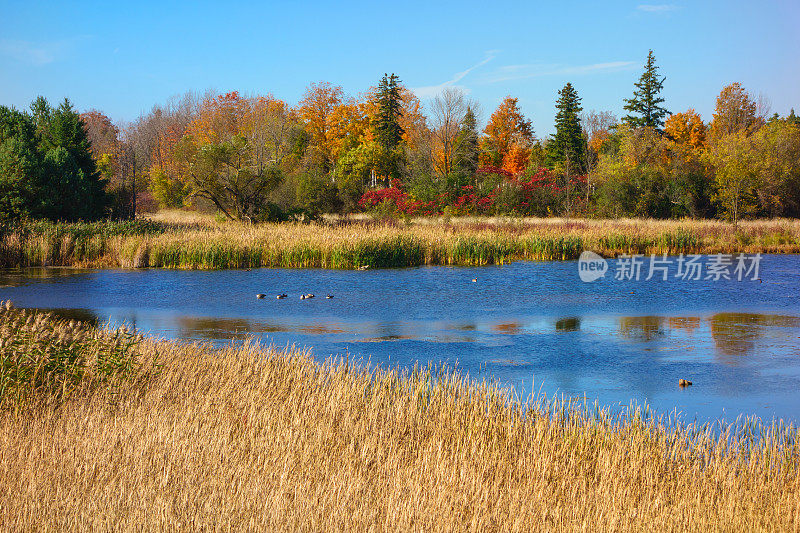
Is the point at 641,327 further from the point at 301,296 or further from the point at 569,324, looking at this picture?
the point at 301,296

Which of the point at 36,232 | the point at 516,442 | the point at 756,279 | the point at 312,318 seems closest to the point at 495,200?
the point at 756,279

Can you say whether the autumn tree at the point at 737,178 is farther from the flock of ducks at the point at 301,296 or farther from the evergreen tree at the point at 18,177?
the evergreen tree at the point at 18,177

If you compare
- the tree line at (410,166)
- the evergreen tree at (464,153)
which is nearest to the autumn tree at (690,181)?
the tree line at (410,166)

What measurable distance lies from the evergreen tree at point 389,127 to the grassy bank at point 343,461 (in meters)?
47.7

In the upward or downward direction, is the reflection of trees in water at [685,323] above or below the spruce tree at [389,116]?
below

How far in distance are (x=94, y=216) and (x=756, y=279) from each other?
30807mm

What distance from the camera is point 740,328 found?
528 inches

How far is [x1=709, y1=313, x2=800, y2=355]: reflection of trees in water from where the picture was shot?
11547 millimetres

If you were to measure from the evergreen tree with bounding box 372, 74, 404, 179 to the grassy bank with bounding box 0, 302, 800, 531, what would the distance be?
4770 centimetres

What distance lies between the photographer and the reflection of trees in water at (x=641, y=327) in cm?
1277

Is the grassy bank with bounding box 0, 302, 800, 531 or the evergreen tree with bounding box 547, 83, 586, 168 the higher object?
the evergreen tree with bounding box 547, 83, 586, 168

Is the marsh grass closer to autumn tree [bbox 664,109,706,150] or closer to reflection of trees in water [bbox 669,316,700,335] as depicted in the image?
reflection of trees in water [bbox 669,316,700,335]

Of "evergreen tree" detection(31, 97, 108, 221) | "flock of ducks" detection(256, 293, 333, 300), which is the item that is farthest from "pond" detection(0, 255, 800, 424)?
"evergreen tree" detection(31, 97, 108, 221)

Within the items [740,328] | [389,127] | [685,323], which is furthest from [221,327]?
[389,127]
